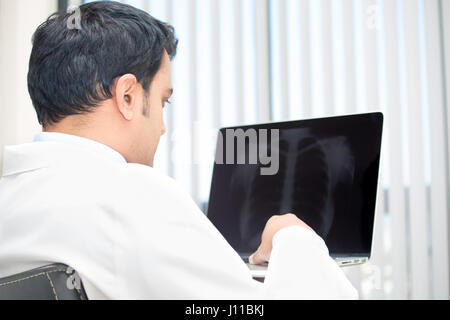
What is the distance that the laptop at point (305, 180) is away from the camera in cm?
112

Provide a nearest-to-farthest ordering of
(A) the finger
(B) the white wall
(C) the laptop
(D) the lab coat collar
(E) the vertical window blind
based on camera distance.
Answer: (D) the lab coat collar, (A) the finger, (C) the laptop, (B) the white wall, (E) the vertical window blind

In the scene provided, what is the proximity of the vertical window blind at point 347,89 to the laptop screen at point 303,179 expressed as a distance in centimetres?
84

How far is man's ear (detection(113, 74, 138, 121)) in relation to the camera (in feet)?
2.57

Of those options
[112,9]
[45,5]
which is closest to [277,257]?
[112,9]

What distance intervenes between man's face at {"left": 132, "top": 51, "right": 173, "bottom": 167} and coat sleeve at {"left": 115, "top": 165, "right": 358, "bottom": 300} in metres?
0.25

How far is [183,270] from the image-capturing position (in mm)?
532

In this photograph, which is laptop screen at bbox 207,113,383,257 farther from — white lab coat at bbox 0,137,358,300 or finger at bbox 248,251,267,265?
white lab coat at bbox 0,137,358,300

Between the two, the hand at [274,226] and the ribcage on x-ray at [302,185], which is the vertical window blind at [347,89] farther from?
the hand at [274,226]

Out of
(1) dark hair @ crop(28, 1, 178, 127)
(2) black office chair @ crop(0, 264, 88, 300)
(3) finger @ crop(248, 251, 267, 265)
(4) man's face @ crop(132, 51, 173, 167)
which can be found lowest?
(3) finger @ crop(248, 251, 267, 265)

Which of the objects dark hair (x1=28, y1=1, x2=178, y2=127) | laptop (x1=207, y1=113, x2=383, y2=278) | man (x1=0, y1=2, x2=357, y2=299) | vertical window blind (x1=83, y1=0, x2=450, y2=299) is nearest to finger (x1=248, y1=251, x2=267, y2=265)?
laptop (x1=207, y1=113, x2=383, y2=278)

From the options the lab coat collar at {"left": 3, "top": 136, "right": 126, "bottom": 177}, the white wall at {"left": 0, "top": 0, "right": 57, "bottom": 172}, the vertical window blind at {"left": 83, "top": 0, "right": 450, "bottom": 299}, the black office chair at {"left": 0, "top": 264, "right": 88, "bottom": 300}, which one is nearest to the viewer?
the black office chair at {"left": 0, "top": 264, "right": 88, "bottom": 300}

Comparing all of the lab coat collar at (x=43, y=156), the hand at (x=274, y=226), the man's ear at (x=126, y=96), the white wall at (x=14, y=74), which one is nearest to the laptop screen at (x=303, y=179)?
the hand at (x=274, y=226)

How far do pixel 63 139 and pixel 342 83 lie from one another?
169 cm

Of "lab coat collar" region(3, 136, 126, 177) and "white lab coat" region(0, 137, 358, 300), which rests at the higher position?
"lab coat collar" region(3, 136, 126, 177)
